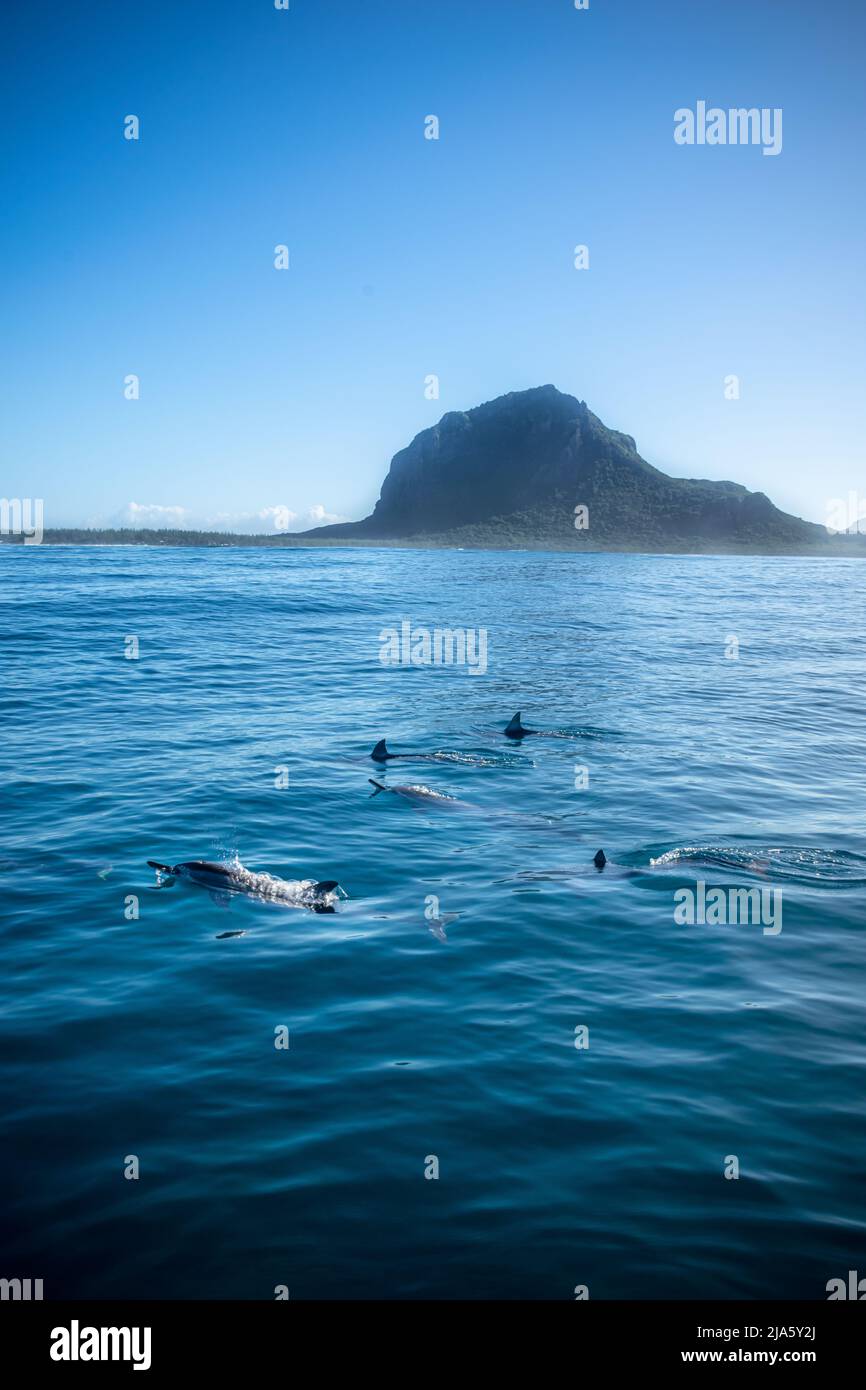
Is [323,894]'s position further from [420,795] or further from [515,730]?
[515,730]

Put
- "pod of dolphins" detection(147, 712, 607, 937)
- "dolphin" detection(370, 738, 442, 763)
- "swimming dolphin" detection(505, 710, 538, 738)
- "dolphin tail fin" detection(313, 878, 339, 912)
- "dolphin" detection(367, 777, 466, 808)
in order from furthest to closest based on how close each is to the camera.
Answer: "swimming dolphin" detection(505, 710, 538, 738) → "dolphin" detection(370, 738, 442, 763) → "dolphin" detection(367, 777, 466, 808) → "pod of dolphins" detection(147, 712, 607, 937) → "dolphin tail fin" detection(313, 878, 339, 912)

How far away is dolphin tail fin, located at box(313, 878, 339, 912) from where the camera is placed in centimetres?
1148

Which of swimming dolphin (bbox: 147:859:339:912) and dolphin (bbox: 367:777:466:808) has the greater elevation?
dolphin (bbox: 367:777:466:808)

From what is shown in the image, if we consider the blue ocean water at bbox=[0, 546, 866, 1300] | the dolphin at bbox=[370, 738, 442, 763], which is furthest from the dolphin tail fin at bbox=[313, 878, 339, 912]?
the dolphin at bbox=[370, 738, 442, 763]

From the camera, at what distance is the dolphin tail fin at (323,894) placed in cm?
1148

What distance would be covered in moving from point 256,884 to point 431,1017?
4105 mm

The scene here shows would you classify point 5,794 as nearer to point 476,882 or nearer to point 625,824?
point 476,882

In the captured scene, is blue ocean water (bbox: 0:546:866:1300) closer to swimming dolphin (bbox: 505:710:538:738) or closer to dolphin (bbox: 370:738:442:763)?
dolphin (bbox: 370:738:442:763)

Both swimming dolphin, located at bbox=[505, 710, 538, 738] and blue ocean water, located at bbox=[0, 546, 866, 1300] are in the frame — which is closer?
blue ocean water, located at bbox=[0, 546, 866, 1300]

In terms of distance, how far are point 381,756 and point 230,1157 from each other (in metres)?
12.5

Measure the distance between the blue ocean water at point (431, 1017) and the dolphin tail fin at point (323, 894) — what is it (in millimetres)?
189

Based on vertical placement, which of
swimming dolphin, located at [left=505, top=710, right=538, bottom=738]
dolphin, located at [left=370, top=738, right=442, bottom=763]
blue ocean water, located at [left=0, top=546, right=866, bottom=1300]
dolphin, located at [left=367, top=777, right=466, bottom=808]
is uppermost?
swimming dolphin, located at [left=505, top=710, right=538, bottom=738]

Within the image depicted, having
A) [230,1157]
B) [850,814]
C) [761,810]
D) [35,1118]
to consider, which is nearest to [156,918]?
[35,1118]

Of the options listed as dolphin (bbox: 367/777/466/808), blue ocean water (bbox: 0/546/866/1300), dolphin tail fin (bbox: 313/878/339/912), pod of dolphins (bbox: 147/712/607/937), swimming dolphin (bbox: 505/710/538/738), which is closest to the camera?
blue ocean water (bbox: 0/546/866/1300)
